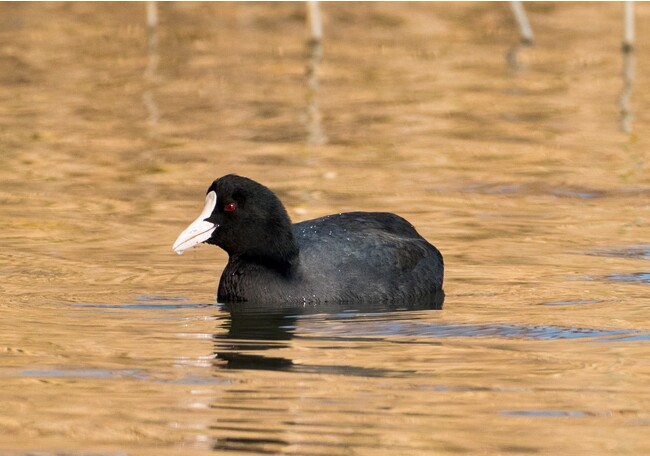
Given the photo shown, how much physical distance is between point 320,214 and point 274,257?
2885mm

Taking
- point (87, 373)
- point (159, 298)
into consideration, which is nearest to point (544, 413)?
point (87, 373)

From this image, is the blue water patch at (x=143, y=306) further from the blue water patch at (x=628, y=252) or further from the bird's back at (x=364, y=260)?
the blue water patch at (x=628, y=252)

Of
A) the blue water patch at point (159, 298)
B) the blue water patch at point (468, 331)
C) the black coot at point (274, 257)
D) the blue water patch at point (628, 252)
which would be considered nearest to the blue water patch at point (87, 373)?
the blue water patch at point (468, 331)

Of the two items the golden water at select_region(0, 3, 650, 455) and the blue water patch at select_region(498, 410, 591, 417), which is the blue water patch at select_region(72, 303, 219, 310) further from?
the blue water patch at select_region(498, 410, 591, 417)

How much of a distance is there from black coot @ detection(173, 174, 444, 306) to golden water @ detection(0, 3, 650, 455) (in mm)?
324

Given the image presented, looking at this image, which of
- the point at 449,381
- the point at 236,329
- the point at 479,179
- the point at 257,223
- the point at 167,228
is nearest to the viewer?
the point at 449,381

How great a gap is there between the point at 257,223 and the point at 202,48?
1475cm

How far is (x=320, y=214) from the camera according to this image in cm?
1273

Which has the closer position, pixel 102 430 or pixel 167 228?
pixel 102 430

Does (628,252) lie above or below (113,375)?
below

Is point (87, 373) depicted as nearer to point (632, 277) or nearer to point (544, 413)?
point (544, 413)

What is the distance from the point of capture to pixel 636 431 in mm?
6719

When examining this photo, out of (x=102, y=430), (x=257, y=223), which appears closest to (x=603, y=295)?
(x=257, y=223)

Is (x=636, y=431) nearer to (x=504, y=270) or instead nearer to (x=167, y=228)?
(x=504, y=270)
